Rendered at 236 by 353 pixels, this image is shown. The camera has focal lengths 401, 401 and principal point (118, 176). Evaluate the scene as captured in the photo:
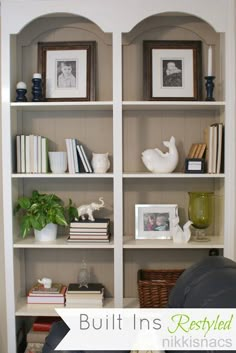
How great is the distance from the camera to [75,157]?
2.49 m

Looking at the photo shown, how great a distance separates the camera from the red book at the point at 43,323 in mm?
2520

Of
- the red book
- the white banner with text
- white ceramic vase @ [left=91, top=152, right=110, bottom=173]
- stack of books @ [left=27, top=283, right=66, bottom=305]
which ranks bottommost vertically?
the red book

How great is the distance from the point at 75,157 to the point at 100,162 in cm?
16

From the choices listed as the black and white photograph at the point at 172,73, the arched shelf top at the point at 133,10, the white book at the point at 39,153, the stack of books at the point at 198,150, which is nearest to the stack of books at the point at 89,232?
the white book at the point at 39,153

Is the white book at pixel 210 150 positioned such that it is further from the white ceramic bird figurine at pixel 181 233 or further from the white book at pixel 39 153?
the white book at pixel 39 153

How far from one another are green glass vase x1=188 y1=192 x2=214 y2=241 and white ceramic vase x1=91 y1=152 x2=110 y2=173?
0.56m

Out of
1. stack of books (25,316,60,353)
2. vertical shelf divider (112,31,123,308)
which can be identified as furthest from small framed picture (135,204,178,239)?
stack of books (25,316,60,353)

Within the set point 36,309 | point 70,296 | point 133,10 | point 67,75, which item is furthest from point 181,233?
point 133,10

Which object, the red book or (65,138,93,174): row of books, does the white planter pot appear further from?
the red book

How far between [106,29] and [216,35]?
74 centimetres

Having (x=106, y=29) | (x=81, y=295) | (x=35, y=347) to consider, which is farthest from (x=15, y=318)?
(x=106, y=29)

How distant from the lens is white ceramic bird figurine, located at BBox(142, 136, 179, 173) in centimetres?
246

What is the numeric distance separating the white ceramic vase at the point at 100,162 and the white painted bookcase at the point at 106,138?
0.07 meters

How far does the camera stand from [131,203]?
2.67 metres
